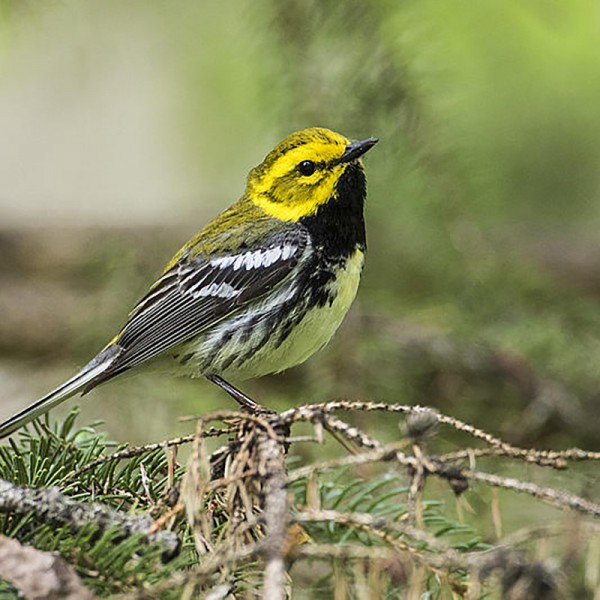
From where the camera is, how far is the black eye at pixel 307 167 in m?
3.35

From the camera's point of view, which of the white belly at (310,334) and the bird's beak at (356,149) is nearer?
the white belly at (310,334)

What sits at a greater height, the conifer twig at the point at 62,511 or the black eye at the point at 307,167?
the black eye at the point at 307,167

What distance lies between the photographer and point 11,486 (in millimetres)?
1438

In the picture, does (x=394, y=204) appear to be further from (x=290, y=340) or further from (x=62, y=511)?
(x=62, y=511)

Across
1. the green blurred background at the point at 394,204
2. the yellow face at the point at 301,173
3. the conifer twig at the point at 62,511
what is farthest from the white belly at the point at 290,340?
the conifer twig at the point at 62,511

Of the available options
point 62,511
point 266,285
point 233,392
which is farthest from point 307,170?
point 62,511

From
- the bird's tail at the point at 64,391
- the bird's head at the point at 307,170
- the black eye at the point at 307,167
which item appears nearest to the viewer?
the bird's tail at the point at 64,391

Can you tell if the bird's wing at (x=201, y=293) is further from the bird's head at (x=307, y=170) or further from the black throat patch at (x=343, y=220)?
the bird's head at (x=307, y=170)

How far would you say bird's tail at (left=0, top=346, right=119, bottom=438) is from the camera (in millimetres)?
2518

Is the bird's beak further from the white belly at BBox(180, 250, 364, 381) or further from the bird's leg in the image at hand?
the bird's leg

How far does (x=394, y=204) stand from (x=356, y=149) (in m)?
0.72

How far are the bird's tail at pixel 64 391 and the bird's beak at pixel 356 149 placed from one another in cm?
104

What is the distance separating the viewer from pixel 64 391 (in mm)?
2883

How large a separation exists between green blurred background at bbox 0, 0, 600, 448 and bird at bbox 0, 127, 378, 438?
6.0 inches
